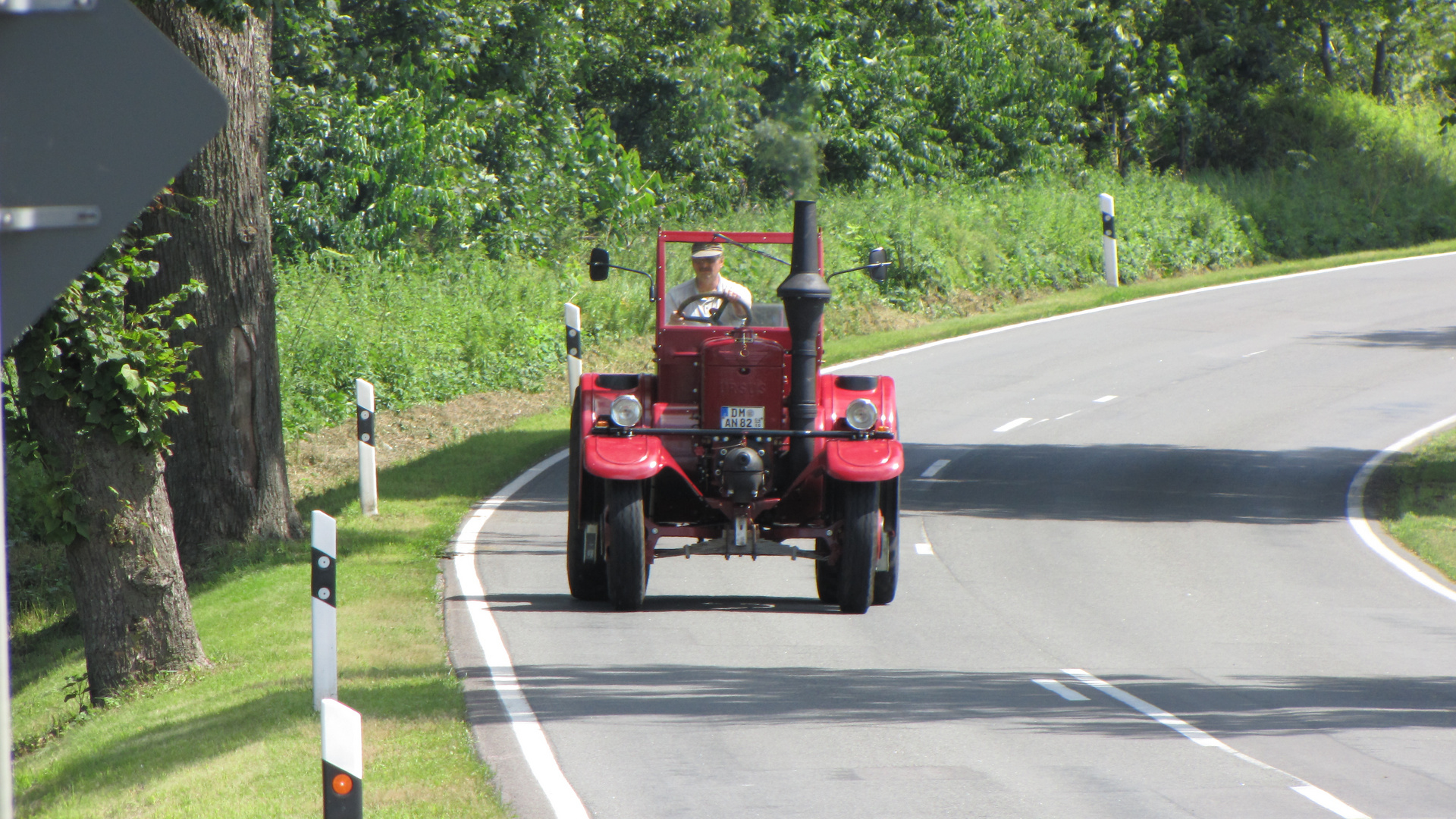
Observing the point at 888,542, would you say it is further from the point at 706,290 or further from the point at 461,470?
the point at 461,470

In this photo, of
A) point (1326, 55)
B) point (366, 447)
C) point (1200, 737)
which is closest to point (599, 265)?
point (1200, 737)

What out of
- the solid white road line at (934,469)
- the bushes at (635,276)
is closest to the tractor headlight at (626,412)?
the bushes at (635,276)

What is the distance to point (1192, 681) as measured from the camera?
9219mm

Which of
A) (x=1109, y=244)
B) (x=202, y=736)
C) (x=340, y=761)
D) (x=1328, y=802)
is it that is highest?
(x=1109, y=244)

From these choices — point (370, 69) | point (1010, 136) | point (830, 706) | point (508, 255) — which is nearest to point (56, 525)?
point (830, 706)

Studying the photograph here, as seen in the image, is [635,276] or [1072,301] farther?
[1072,301]

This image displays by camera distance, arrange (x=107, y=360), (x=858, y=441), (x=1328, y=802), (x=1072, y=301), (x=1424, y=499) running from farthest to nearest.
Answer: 1. (x=1072, y=301)
2. (x=1424, y=499)
3. (x=858, y=441)
4. (x=107, y=360)
5. (x=1328, y=802)

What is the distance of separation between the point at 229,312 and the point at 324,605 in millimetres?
5315

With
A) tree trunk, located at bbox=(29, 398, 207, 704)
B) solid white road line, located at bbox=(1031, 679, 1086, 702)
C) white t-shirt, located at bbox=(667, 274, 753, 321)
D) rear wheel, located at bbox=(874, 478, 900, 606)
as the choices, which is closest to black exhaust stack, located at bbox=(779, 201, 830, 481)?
rear wheel, located at bbox=(874, 478, 900, 606)

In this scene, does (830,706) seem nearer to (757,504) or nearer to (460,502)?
(757,504)

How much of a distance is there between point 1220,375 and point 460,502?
39.7ft

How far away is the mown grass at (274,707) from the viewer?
708 centimetres

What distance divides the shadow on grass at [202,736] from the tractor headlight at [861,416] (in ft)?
9.69

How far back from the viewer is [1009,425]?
754 inches
